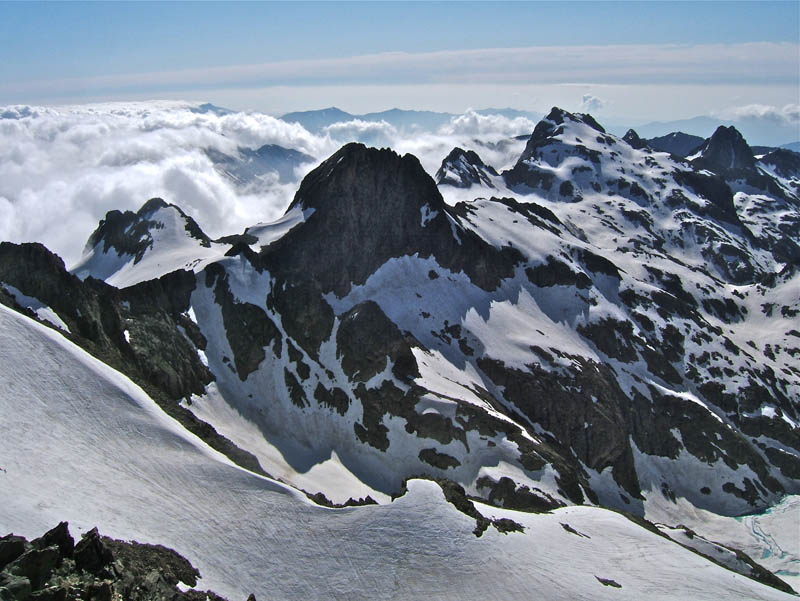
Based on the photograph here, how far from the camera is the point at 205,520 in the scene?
43.5 meters

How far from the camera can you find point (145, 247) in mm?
140000

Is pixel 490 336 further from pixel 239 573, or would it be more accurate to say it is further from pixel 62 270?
pixel 239 573

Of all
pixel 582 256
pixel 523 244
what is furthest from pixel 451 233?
pixel 582 256

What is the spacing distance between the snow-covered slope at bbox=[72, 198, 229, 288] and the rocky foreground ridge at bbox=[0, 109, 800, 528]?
84 cm

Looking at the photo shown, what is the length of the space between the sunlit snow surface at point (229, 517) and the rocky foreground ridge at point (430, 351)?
41.3 ft

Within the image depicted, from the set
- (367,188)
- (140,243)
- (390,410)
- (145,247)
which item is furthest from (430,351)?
(140,243)

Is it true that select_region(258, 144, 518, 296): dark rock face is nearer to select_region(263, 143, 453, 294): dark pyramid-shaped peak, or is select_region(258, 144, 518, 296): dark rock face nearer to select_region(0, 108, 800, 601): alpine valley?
select_region(263, 143, 453, 294): dark pyramid-shaped peak

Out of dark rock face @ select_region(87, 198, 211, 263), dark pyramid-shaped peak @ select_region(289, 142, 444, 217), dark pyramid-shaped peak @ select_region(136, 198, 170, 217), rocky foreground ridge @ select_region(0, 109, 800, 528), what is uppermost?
dark pyramid-shaped peak @ select_region(289, 142, 444, 217)

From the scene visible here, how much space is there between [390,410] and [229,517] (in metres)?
57.0

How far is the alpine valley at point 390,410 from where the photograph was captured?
4288 centimetres

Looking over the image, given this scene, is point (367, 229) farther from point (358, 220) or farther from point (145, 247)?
point (145, 247)

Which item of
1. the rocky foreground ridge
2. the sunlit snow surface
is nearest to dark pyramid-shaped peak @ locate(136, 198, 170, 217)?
the rocky foreground ridge

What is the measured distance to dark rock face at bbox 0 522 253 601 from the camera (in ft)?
79.6

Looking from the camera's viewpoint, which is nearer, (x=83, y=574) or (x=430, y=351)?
(x=83, y=574)
